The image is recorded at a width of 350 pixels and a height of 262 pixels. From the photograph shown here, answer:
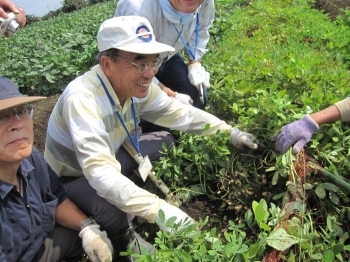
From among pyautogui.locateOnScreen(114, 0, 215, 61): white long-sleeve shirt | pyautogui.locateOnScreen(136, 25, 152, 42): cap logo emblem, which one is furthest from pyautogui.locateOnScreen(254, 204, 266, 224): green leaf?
pyautogui.locateOnScreen(114, 0, 215, 61): white long-sleeve shirt

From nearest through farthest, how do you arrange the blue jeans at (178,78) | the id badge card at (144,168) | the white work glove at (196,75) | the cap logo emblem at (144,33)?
1. the cap logo emblem at (144,33)
2. the id badge card at (144,168)
3. the white work glove at (196,75)
4. the blue jeans at (178,78)

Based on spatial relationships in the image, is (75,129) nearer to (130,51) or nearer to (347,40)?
(130,51)

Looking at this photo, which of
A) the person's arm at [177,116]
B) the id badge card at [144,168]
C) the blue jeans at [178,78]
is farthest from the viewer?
the blue jeans at [178,78]

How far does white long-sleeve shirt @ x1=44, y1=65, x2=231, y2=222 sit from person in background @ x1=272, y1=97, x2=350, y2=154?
0.53m

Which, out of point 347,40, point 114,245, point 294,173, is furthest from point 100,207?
point 347,40

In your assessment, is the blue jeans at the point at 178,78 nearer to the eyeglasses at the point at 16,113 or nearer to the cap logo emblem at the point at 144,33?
the cap logo emblem at the point at 144,33

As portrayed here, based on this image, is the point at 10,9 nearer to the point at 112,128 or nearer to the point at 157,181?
the point at 112,128

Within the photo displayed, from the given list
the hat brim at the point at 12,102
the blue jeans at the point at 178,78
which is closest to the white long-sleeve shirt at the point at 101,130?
the hat brim at the point at 12,102

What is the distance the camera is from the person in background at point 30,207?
5.85ft

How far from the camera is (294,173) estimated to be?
7.21ft

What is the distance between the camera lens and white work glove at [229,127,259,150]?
2467mm

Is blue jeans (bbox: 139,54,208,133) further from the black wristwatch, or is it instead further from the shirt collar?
the shirt collar

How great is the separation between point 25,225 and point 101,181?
0.40 m

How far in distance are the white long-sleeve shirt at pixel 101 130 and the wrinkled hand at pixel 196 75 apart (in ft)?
2.07
